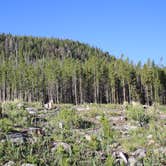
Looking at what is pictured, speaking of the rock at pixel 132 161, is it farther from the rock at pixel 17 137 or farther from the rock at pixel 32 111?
the rock at pixel 32 111

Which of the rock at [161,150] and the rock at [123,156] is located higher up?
the rock at [161,150]

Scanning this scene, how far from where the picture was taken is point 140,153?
14258 millimetres

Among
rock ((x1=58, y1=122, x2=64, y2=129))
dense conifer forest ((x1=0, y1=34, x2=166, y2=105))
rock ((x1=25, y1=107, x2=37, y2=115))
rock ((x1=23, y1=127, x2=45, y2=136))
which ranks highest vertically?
dense conifer forest ((x1=0, y1=34, x2=166, y2=105))

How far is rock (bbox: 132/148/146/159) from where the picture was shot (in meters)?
13.9

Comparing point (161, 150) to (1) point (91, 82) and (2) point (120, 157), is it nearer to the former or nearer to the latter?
(2) point (120, 157)

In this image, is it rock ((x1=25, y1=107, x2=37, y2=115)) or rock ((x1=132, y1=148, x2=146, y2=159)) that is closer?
rock ((x1=132, y1=148, x2=146, y2=159))

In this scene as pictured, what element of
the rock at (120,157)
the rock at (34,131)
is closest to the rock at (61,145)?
the rock at (34,131)

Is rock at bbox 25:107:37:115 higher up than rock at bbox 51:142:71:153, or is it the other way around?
rock at bbox 25:107:37:115

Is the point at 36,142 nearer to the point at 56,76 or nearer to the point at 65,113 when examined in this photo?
the point at 65,113

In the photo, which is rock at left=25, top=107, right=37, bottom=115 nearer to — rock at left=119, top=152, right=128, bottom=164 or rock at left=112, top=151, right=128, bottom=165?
rock at left=112, top=151, right=128, bottom=165

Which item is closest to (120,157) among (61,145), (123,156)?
(123,156)

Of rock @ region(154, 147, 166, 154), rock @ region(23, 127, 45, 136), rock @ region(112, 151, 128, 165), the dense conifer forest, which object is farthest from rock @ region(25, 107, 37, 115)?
the dense conifer forest

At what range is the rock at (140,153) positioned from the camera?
45.7ft

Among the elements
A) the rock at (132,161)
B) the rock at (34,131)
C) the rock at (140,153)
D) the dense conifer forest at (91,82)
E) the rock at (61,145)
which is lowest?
the rock at (132,161)
